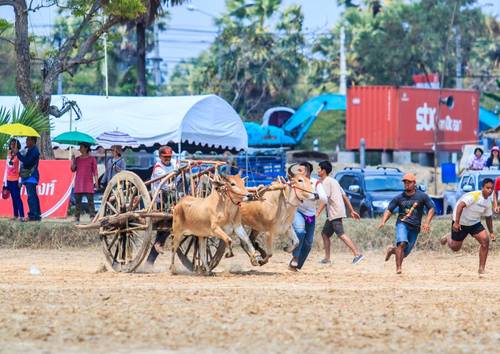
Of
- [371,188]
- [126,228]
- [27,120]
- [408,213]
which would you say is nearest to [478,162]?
[371,188]

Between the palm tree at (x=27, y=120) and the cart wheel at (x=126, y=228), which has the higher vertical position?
the palm tree at (x=27, y=120)

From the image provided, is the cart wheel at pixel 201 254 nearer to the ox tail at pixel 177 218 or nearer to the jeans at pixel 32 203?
the ox tail at pixel 177 218

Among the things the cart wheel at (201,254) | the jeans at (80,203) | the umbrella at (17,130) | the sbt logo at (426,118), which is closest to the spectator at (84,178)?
the jeans at (80,203)

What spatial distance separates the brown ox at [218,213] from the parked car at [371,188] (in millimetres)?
11460

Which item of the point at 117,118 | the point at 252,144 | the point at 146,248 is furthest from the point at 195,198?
the point at 252,144

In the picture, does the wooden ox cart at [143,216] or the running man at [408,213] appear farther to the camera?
the running man at [408,213]

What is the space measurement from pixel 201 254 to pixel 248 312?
17.2 feet

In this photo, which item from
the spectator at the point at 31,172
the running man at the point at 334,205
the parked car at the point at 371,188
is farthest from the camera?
the parked car at the point at 371,188

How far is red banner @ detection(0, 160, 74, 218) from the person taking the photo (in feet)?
87.8

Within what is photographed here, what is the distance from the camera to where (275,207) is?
1836 centimetres

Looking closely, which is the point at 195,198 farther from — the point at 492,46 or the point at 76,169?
the point at 492,46

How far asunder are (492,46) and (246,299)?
8414 centimetres

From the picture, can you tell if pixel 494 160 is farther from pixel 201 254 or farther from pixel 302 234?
pixel 201 254

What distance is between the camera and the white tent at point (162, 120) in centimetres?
3294
